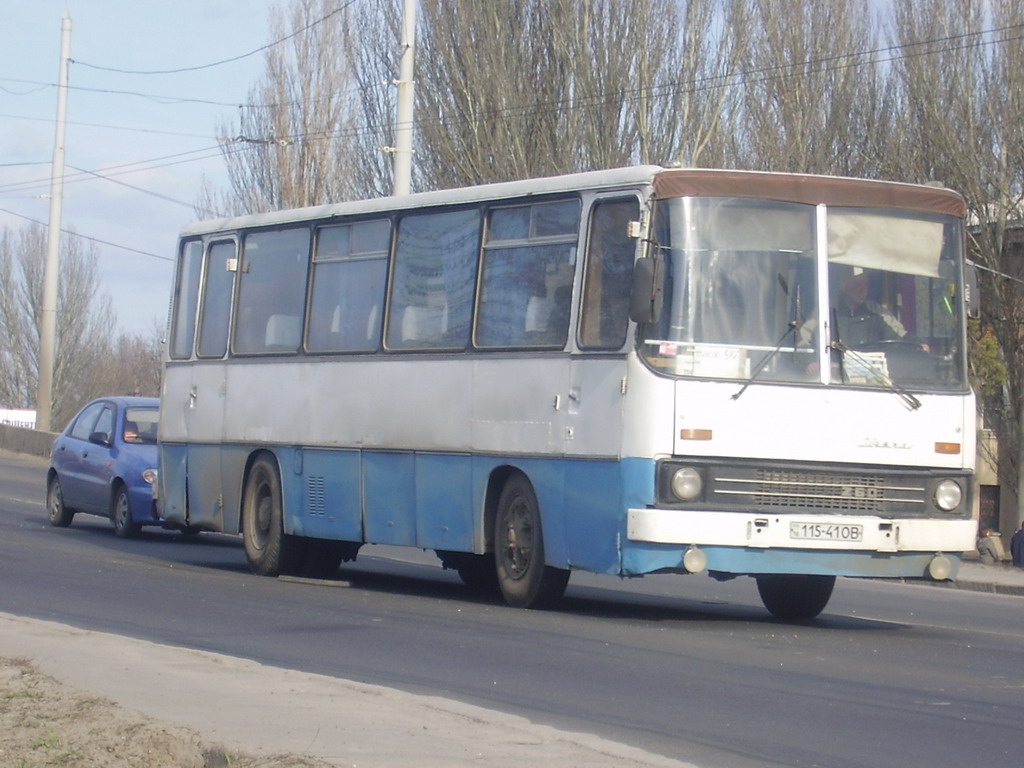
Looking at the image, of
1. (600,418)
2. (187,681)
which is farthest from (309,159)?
(187,681)

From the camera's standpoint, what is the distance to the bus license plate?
38.0 feet

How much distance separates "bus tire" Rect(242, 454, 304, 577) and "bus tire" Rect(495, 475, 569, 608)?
11.1 feet

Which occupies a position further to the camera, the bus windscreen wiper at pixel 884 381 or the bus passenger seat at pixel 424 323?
the bus passenger seat at pixel 424 323

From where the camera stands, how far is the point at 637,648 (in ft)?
35.0

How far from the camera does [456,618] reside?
12406mm

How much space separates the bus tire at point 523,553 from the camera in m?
12.7

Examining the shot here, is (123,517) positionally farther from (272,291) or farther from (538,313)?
(538,313)

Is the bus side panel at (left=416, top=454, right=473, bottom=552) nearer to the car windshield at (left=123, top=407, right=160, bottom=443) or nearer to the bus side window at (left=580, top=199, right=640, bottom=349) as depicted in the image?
the bus side window at (left=580, top=199, right=640, bottom=349)

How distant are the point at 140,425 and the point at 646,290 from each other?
37.4 feet

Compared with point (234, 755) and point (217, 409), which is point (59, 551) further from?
point (234, 755)

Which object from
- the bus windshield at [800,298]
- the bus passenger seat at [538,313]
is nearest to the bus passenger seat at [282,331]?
the bus passenger seat at [538,313]

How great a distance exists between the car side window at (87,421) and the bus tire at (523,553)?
1005 cm

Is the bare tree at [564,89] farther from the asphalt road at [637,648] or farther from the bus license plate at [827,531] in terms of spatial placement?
the bus license plate at [827,531]

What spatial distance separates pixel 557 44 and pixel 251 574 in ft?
77.5
